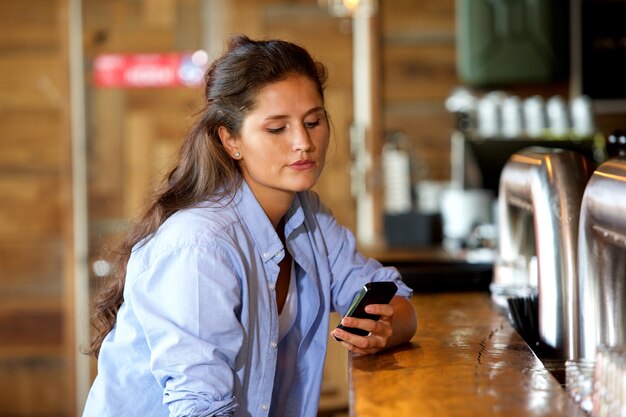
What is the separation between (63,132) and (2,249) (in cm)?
72

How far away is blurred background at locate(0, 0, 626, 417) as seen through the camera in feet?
16.9

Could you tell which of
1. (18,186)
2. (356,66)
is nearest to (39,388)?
(18,186)

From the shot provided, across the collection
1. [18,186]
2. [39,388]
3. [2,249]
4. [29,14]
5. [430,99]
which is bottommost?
[39,388]

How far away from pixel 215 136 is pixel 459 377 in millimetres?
743

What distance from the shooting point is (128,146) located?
5.28 m

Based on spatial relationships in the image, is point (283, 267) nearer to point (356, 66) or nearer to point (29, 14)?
point (356, 66)

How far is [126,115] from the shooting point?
5.27m

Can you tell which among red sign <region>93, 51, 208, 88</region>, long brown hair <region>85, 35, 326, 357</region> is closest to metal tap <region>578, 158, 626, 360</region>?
long brown hair <region>85, 35, 326, 357</region>

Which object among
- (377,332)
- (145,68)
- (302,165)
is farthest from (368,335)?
(145,68)

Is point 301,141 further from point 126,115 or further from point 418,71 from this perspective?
point 126,115

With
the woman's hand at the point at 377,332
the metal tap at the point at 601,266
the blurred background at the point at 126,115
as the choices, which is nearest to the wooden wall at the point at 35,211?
the blurred background at the point at 126,115

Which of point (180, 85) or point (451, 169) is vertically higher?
Result: point (180, 85)

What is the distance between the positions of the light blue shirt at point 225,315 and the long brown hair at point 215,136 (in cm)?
6

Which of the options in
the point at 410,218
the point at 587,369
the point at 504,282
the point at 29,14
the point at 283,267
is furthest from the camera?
the point at 29,14
